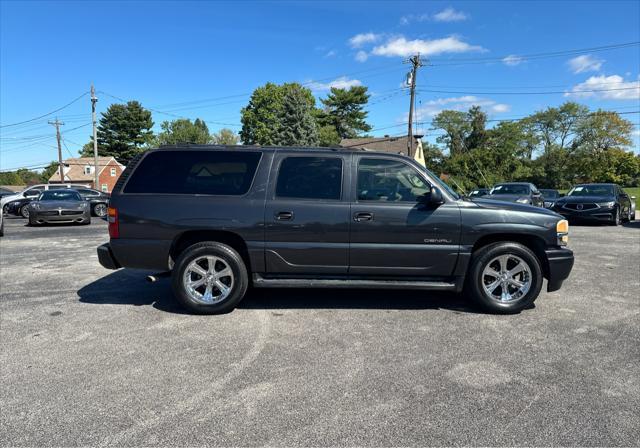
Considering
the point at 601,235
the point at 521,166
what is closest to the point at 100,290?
the point at 601,235

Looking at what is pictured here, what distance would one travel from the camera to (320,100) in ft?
226

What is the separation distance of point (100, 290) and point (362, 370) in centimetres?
427

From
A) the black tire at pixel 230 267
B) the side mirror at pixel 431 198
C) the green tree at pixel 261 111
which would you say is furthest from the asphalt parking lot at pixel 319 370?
the green tree at pixel 261 111

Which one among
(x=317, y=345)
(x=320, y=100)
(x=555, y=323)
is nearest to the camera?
(x=317, y=345)

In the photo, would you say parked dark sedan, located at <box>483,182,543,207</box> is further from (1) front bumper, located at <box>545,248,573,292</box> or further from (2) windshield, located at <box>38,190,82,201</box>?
(2) windshield, located at <box>38,190,82,201</box>

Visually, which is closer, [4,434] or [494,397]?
[4,434]

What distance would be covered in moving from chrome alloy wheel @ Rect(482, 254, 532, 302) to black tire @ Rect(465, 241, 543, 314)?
0.03 meters

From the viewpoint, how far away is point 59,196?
15.9 m

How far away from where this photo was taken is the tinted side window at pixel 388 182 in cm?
486

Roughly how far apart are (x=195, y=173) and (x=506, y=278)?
3.78m

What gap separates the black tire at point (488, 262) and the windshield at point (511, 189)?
1280 centimetres

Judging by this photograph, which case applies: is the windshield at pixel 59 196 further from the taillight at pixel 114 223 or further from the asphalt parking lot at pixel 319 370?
the taillight at pixel 114 223

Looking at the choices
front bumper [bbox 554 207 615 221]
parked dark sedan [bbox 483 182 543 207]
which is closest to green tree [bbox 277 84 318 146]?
parked dark sedan [bbox 483 182 543 207]

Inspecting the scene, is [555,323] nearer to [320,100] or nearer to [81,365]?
[81,365]
